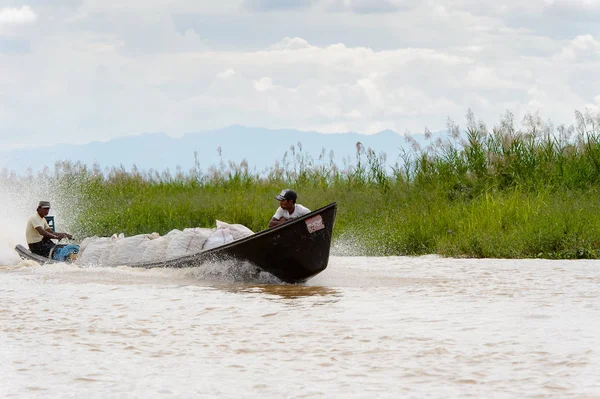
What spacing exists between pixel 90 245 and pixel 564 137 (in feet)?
30.9

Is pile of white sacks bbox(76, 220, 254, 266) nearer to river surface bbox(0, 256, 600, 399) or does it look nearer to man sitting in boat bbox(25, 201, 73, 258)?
river surface bbox(0, 256, 600, 399)

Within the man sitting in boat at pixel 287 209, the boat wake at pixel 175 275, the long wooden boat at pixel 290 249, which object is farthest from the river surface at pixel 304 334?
the man sitting in boat at pixel 287 209

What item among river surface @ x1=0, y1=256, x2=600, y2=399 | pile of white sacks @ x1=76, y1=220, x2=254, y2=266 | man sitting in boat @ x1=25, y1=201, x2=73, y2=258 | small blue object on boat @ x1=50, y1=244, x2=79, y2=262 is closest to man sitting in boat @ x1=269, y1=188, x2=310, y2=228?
pile of white sacks @ x1=76, y1=220, x2=254, y2=266

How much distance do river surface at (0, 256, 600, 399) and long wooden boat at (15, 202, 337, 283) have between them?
22 cm

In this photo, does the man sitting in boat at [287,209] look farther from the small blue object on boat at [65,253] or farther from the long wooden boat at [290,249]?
the small blue object on boat at [65,253]

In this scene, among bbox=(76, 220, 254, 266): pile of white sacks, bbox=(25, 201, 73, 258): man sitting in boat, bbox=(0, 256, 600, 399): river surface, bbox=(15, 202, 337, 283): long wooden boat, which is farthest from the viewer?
bbox=(25, 201, 73, 258): man sitting in boat

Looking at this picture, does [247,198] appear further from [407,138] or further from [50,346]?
[50,346]

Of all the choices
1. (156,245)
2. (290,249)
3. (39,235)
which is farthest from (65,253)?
(290,249)

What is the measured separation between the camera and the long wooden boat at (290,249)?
10.8 m

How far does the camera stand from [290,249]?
10961 mm

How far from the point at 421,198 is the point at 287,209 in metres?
5.59

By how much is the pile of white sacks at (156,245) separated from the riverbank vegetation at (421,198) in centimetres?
389

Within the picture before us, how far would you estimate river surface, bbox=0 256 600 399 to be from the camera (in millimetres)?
6027

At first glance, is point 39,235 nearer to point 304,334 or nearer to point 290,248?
point 290,248
